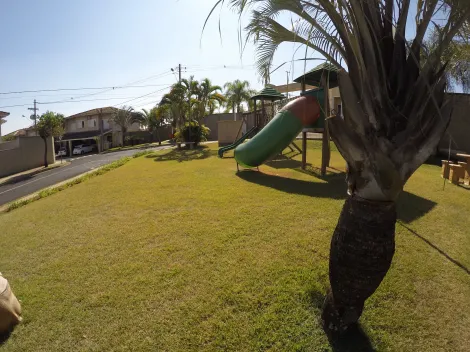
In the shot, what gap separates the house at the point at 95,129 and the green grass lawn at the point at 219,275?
3488 cm

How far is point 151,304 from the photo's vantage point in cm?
361

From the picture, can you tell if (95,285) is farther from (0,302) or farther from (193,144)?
(193,144)

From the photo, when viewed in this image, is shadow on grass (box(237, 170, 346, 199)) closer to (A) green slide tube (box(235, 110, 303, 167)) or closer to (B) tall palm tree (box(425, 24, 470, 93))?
(A) green slide tube (box(235, 110, 303, 167))

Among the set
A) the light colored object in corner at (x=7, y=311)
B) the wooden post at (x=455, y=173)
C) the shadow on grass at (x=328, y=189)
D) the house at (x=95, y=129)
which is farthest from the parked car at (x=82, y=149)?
the wooden post at (x=455, y=173)

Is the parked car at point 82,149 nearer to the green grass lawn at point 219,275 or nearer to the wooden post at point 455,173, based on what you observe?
the green grass lawn at point 219,275

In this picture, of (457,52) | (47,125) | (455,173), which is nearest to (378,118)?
(457,52)

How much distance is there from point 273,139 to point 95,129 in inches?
1610

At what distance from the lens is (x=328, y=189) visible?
327 inches

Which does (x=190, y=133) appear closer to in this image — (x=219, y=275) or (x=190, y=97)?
(x=190, y=97)

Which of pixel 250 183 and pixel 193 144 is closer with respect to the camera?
pixel 250 183

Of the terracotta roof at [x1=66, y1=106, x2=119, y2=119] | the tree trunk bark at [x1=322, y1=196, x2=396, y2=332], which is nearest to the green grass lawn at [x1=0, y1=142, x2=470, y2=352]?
the tree trunk bark at [x1=322, y1=196, x2=396, y2=332]

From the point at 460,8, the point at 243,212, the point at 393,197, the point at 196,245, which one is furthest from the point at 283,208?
the point at 460,8

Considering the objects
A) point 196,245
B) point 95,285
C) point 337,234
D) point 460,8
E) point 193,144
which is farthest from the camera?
point 193,144

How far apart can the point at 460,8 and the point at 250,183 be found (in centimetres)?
753
